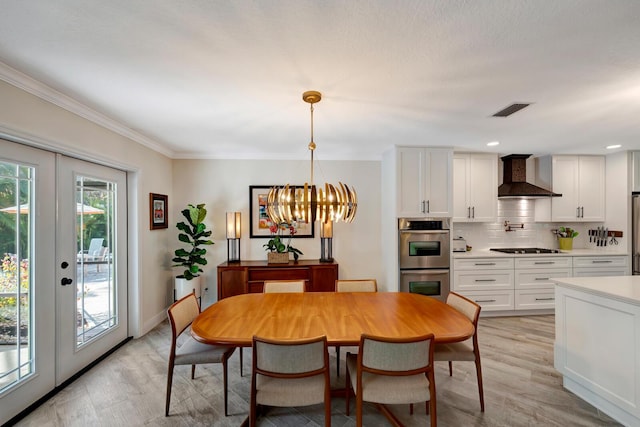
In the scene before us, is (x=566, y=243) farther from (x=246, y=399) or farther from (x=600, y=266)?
(x=246, y=399)

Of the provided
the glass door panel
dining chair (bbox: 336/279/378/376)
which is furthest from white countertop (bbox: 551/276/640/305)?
the glass door panel

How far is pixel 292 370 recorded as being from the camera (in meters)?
1.58

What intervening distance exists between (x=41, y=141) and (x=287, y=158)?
2830mm

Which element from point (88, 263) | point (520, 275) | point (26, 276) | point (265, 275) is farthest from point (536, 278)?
point (26, 276)

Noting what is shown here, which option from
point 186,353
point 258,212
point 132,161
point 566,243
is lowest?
point 186,353

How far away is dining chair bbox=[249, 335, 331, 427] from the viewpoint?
5.10ft

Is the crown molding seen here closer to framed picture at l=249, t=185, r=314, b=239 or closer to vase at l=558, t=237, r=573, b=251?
framed picture at l=249, t=185, r=314, b=239

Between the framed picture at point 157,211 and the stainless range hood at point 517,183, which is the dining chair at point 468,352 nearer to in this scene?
the stainless range hood at point 517,183

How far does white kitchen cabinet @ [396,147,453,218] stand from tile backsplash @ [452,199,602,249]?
34.4 inches

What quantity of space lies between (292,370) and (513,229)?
179 inches

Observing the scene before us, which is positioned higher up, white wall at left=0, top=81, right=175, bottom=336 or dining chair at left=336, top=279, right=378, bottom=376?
white wall at left=0, top=81, right=175, bottom=336

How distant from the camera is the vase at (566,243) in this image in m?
4.40

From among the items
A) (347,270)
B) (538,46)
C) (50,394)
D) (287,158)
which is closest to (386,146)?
(287,158)

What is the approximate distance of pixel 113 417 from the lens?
2.03m
